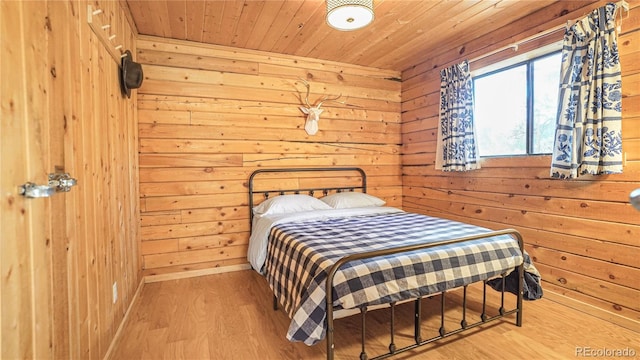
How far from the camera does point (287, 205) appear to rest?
3078 mm

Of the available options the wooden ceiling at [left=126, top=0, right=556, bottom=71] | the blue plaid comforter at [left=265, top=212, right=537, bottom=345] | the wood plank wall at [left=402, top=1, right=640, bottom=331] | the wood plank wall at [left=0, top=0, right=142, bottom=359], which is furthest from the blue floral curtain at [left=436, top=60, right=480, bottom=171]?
the wood plank wall at [left=0, top=0, right=142, bottom=359]

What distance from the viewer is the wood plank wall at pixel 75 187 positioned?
0.97m

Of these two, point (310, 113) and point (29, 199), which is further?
point (310, 113)

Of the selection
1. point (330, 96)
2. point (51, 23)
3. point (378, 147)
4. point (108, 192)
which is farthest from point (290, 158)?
point (51, 23)

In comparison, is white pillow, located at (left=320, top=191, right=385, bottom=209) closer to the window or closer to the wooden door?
the window

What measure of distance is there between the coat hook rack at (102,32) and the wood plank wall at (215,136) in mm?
917

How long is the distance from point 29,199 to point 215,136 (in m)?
2.27

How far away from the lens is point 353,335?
6.61 feet

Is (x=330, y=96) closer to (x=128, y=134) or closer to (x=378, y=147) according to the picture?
(x=378, y=147)

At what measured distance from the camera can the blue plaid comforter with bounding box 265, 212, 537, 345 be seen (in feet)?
5.02

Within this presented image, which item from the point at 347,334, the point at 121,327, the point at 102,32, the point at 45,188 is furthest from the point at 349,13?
the point at 121,327

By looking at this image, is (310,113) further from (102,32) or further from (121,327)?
(121,327)

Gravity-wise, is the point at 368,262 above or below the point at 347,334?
above

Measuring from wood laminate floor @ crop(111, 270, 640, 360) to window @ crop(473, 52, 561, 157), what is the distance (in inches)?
54.3
